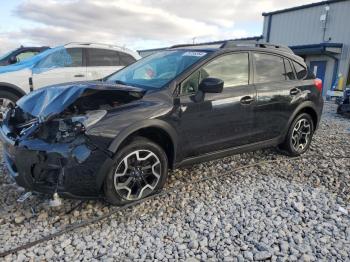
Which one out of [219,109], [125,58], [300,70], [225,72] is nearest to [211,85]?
[219,109]

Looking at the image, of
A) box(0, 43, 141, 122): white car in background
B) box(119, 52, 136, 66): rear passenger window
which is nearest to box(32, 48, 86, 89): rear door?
box(0, 43, 141, 122): white car in background

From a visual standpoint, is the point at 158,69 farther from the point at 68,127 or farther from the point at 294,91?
the point at 294,91

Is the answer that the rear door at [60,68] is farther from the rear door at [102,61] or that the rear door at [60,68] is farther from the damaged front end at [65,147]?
the damaged front end at [65,147]

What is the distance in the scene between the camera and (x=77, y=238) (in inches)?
113

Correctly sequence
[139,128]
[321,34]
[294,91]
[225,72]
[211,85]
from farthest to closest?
[321,34] → [294,91] → [225,72] → [211,85] → [139,128]

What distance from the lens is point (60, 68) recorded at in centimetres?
724

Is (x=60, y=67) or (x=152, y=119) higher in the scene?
(x=60, y=67)

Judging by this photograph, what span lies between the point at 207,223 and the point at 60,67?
557 cm

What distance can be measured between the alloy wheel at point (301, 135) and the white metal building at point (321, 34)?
13137mm

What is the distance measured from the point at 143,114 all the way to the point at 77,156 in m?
0.80

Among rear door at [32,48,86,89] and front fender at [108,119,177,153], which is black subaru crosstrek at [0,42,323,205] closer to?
front fender at [108,119,177,153]

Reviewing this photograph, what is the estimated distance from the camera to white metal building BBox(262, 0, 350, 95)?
54.9 feet

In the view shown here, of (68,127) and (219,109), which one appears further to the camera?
(219,109)

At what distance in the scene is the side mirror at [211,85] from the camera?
11.8 ft
